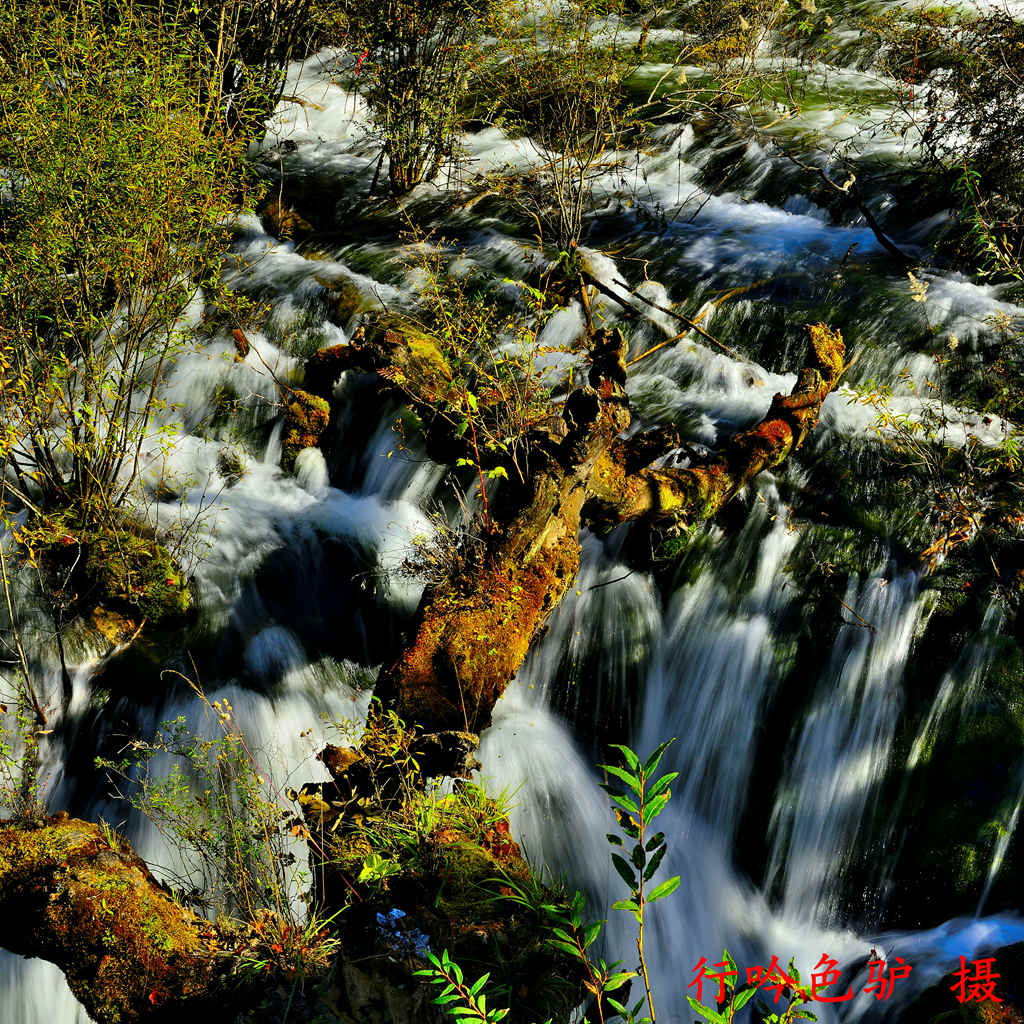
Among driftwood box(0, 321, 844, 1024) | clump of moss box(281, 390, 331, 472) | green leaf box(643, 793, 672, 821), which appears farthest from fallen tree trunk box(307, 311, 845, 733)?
green leaf box(643, 793, 672, 821)

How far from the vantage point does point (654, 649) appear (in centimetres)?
467

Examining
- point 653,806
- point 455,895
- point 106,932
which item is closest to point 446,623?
point 455,895

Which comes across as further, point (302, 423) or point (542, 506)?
point (302, 423)

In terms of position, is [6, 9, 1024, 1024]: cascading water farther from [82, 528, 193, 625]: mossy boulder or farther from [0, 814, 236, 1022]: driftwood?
[0, 814, 236, 1022]: driftwood

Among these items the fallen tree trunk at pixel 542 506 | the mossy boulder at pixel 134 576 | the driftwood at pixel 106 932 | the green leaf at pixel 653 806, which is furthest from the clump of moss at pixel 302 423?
the green leaf at pixel 653 806

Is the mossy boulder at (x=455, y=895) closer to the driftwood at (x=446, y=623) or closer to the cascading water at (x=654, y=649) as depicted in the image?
the driftwood at (x=446, y=623)

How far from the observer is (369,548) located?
541cm

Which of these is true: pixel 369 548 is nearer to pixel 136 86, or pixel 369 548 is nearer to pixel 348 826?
pixel 348 826

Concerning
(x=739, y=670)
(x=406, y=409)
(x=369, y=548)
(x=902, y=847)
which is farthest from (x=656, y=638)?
(x=406, y=409)

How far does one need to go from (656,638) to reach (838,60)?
8.97 m

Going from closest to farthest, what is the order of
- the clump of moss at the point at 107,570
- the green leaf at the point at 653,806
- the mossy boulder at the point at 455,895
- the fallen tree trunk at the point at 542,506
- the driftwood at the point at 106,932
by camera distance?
the green leaf at the point at 653,806 → the mossy boulder at the point at 455,895 → the driftwood at the point at 106,932 → the fallen tree trunk at the point at 542,506 → the clump of moss at the point at 107,570

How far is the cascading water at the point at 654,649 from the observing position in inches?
158

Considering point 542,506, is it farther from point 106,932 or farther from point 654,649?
point 106,932

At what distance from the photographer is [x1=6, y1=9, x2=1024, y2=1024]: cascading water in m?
4.01
